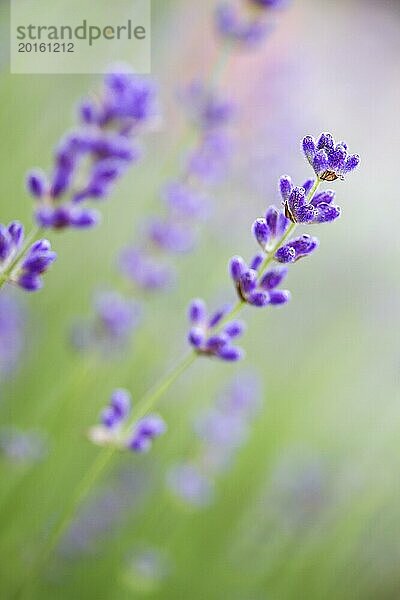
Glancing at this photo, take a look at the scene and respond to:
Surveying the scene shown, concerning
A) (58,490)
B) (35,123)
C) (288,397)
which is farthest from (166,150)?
(58,490)

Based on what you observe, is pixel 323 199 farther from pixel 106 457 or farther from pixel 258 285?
pixel 106 457

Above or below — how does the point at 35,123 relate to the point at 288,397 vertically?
above

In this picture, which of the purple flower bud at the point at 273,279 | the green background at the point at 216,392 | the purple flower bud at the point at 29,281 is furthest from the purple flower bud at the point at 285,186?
the green background at the point at 216,392

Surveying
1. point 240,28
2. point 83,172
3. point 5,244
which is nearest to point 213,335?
point 5,244

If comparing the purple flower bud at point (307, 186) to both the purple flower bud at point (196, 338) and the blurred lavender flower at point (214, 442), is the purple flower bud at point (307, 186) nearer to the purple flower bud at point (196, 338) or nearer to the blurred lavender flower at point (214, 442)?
the purple flower bud at point (196, 338)

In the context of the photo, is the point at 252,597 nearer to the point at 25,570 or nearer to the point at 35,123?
the point at 25,570
